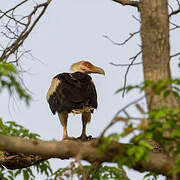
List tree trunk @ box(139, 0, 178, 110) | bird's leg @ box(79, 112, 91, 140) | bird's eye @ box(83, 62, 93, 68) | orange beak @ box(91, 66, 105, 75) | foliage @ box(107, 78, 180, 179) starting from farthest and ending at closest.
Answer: bird's eye @ box(83, 62, 93, 68) → orange beak @ box(91, 66, 105, 75) → bird's leg @ box(79, 112, 91, 140) → tree trunk @ box(139, 0, 178, 110) → foliage @ box(107, 78, 180, 179)

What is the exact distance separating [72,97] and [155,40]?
245 cm

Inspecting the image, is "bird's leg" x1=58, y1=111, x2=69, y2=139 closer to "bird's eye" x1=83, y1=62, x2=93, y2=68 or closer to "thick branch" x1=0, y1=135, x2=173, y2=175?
"bird's eye" x1=83, y1=62, x2=93, y2=68

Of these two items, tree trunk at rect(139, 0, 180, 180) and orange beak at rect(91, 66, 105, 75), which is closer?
tree trunk at rect(139, 0, 180, 180)

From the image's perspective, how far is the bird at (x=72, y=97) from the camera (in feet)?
22.4

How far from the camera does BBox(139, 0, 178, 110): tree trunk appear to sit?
179 inches

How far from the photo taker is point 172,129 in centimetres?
346

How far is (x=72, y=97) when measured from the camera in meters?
6.79

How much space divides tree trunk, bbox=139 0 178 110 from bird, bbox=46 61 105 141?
2.32 m

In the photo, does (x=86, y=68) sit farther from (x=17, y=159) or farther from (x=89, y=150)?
(x=89, y=150)

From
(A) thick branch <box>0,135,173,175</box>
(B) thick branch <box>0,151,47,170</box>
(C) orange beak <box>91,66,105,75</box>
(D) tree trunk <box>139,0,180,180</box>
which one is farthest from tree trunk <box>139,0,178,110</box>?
(C) orange beak <box>91,66,105,75</box>

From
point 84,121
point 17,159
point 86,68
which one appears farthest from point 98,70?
point 17,159

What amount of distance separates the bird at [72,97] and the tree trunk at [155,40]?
91.3 inches

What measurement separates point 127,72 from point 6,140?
242 cm

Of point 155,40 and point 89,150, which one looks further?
point 155,40
